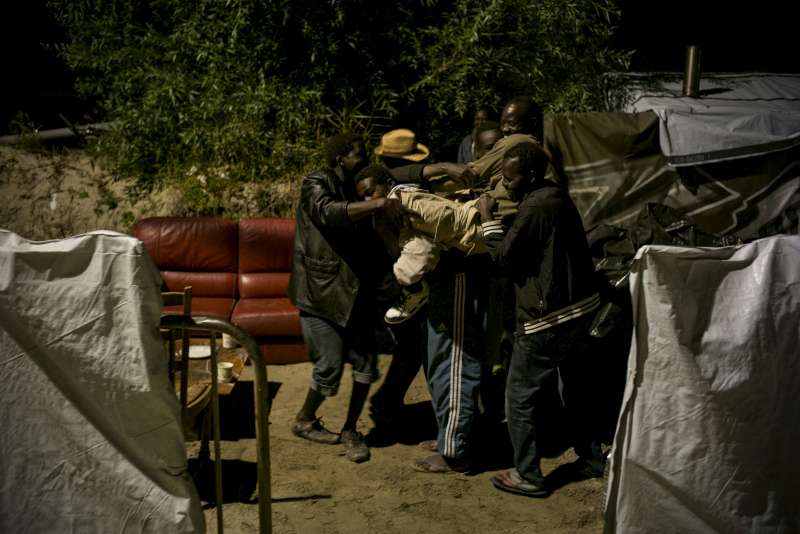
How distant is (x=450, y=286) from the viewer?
4.41 metres

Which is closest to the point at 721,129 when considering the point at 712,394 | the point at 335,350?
the point at 335,350

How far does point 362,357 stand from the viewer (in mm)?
4789

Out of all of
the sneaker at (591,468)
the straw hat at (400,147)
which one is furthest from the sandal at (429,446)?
the straw hat at (400,147)

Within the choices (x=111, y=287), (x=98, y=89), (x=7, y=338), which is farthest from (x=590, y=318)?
(x=98, y=89)

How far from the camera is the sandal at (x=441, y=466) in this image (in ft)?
15.2

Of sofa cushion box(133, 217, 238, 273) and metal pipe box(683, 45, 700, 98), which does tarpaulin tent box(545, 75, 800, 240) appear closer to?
metal pipe box(683, 45, 700, 98)

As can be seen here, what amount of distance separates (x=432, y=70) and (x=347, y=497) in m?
5.12

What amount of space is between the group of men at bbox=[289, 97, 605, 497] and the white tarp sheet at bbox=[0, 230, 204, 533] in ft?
5.69

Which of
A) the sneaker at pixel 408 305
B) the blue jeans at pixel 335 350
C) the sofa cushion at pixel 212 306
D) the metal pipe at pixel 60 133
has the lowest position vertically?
the sofa cushion at pixel 212 306

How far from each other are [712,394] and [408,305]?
1977 millimetres

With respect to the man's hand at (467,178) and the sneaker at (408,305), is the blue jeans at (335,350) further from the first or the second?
the man's hand at (467,178)

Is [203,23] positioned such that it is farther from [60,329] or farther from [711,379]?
[711,379]

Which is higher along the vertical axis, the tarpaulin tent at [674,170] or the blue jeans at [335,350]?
the tarpaulin tent at [674,170]

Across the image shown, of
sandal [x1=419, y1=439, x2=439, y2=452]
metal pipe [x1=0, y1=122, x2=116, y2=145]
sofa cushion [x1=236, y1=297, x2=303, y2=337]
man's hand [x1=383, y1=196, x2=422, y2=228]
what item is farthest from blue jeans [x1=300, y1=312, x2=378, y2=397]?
metal pipe [x1=0, y1=122, x2=116, y2=145]
